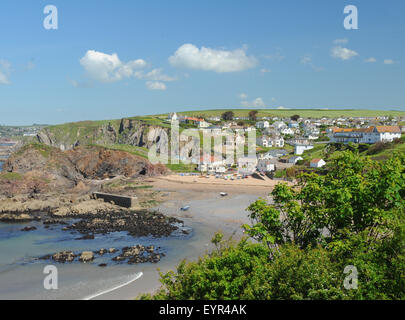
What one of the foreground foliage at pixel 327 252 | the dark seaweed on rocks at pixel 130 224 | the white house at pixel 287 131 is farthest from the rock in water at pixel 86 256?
the white house at pixel 287 131

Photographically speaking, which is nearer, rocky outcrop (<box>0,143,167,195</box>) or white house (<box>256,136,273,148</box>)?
rocky outcrop (<box>0,143,167,195</box>)

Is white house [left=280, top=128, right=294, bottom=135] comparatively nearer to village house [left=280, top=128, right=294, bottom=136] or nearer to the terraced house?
village house [left=280, top=128, right=294, bottom=136]

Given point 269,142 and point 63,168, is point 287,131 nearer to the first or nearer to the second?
A: point 269,142

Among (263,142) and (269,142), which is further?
(269,142)

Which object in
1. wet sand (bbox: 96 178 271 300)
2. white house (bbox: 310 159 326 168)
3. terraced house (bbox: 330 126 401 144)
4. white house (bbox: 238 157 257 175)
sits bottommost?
wet sand (bbox: 96 178 271 300)

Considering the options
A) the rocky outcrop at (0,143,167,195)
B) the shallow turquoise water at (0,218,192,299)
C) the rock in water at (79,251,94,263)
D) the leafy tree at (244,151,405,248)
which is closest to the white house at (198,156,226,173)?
the rocky outcrop at (0,143,167,195)

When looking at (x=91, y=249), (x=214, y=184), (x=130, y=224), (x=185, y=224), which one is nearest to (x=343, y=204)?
(x=91, y=249)

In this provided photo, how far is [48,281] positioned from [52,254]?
7408 mm

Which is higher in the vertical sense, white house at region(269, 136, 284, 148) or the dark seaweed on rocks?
white house at region(269, 136, 284, 148)

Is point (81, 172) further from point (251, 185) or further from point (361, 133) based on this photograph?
point (361, 133)

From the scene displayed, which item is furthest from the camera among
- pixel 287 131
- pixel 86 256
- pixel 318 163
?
pixel 287 131

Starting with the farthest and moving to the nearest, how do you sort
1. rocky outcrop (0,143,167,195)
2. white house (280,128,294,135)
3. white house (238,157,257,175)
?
1. white house (280,128,294,135)
2. white house (238,157,257,175)
3. rocky outcrop (0,143,167,195)

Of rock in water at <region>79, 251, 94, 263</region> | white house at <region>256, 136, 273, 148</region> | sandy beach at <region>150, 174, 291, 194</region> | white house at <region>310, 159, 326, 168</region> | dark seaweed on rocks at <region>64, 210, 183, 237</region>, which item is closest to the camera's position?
rock in water at <region>79, 251, 94, 263</region>

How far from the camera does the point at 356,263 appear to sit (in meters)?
12.8
